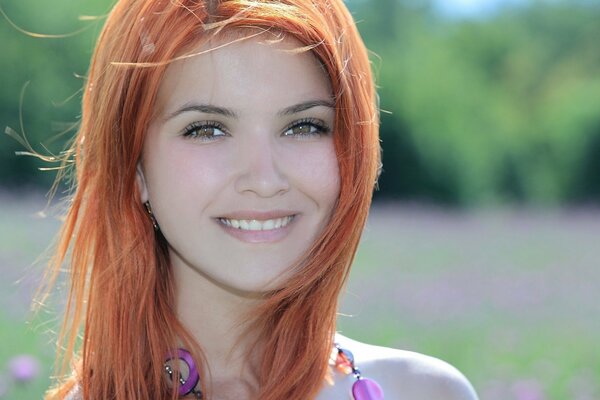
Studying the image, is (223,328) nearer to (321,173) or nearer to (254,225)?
(254,225)

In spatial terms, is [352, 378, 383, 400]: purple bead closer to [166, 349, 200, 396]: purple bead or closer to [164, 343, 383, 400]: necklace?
[164, 343, 383, 400]: necklace

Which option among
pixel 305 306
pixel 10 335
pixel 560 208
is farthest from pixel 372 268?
pixel 560 208

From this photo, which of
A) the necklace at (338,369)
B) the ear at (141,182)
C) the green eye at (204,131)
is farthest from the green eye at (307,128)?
the necklace at (338,369)

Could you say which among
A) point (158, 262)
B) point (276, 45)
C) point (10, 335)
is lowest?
point (10, 335)

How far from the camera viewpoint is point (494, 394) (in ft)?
17.3

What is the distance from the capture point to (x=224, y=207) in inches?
96.5

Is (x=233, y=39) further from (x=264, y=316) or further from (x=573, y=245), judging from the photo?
(x=573, y=245)

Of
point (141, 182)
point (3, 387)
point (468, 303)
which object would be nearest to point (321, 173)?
point (141, 182)

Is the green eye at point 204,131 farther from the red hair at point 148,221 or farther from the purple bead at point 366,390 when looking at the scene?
the purple bead at point 366,390

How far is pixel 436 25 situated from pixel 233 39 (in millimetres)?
22523

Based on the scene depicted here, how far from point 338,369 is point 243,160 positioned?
69 cm

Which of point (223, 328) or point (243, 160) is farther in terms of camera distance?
point (223, 328)

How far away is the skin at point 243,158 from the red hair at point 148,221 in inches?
1.7

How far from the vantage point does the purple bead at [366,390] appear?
267 centimetres
